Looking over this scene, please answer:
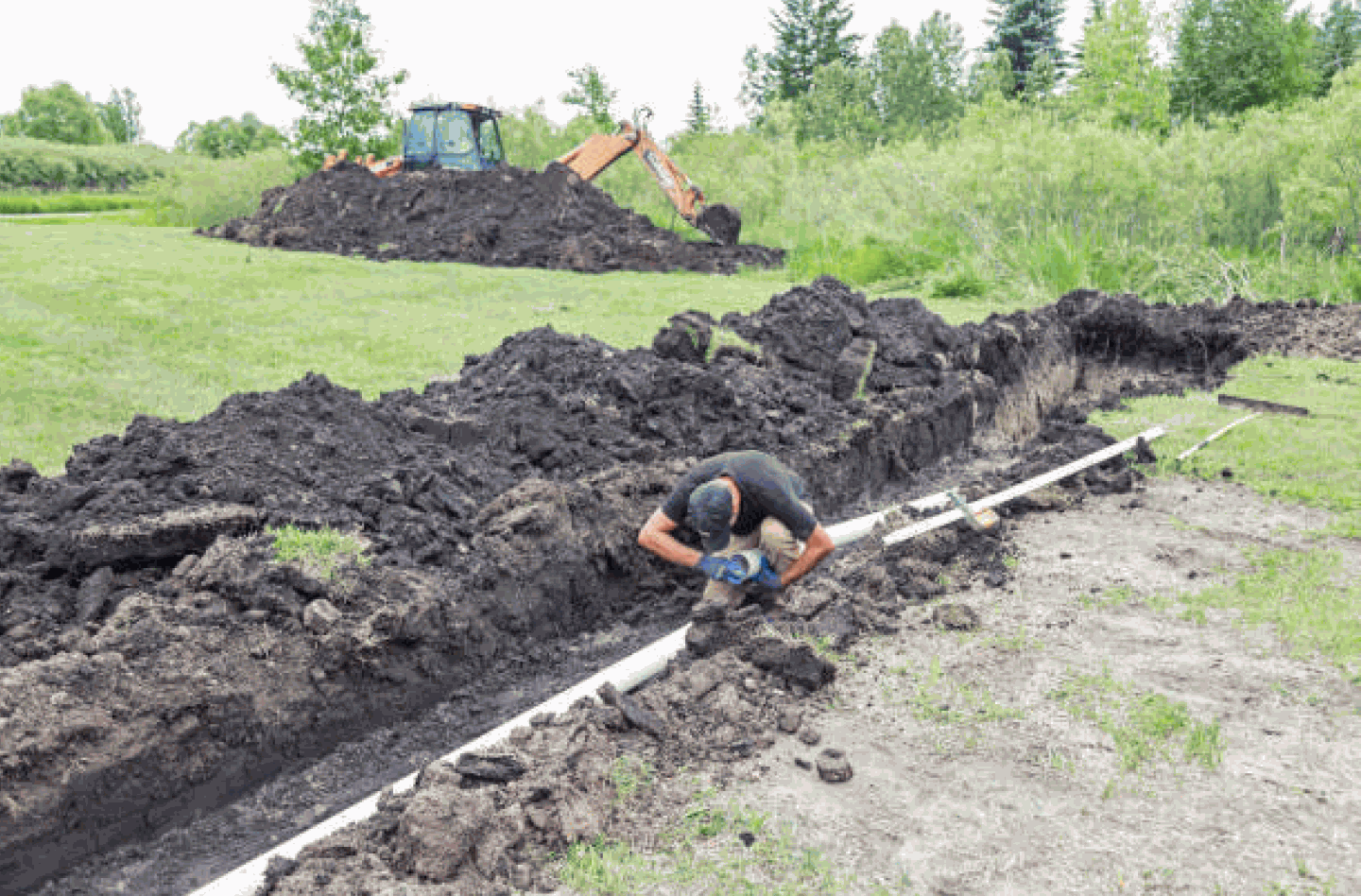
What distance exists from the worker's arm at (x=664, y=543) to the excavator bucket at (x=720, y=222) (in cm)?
1472

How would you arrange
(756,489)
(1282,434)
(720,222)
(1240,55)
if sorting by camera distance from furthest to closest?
(1240,55), (720,222), (1282,434), (756,489)

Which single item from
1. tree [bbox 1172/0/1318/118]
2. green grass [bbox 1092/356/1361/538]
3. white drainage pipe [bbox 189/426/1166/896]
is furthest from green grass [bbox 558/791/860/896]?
tree [bbox 1172/0/1318/118]

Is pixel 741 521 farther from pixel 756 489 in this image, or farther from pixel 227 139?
pixel 227 139

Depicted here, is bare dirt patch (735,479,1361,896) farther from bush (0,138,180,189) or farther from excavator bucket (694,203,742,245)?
bush (0,138,180,189)

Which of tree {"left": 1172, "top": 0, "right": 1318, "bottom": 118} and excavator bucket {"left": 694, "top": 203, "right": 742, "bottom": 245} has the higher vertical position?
tree {"left": 1172, "top": 0, "right": 1318, "bottom": 118}

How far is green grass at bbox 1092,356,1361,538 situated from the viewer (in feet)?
21.6

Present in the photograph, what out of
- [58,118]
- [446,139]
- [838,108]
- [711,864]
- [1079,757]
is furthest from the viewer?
[58,118]

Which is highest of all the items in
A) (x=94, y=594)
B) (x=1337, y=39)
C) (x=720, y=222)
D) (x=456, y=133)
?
(x=1337, y=39)

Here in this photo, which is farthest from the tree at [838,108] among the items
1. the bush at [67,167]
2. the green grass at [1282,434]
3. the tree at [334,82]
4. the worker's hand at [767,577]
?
the worker's hand at [767,577]

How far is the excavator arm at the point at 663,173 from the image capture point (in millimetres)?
18812

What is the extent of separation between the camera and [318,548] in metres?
4.12

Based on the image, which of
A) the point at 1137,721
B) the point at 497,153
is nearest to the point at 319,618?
the point at 1137,721

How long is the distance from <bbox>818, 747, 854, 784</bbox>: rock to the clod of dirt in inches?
52.9

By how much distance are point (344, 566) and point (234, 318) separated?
788 cm
